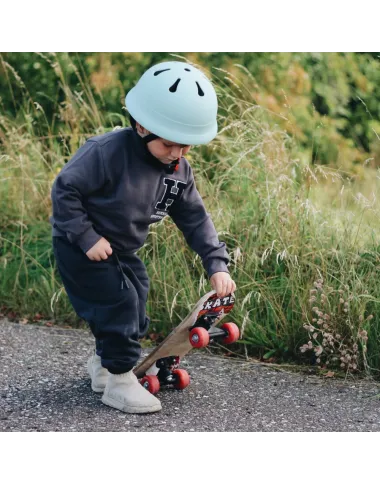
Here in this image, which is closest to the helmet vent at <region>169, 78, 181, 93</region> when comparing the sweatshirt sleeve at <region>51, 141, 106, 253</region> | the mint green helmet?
the mint green helmet

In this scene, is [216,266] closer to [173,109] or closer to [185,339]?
[185,339]

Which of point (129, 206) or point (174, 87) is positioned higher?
point (174, 87)

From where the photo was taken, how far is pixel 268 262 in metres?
4.20

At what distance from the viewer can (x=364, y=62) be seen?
7.28 meters

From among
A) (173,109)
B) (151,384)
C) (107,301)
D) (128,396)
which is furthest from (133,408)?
(173,109)

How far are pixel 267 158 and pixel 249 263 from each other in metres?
0.68

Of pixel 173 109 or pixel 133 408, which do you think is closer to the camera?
pixel 173 109

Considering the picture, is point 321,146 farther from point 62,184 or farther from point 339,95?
point 62,184

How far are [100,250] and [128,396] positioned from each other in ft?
2.07

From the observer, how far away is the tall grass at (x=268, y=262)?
3814mm

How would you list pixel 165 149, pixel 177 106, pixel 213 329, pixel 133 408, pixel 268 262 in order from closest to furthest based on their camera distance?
pixel 177 106 < pixel 165 149 < pixel 133 408 < pixel 213 329 < pixel 268 262

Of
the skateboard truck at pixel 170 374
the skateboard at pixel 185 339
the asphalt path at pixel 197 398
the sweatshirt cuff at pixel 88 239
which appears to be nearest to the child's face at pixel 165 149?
the sweatshirt cuff at pixel 88 239

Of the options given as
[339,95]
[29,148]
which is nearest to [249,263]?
[29,148]

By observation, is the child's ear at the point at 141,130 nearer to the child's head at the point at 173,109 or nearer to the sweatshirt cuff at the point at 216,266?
the child's head at the point at 173,109
